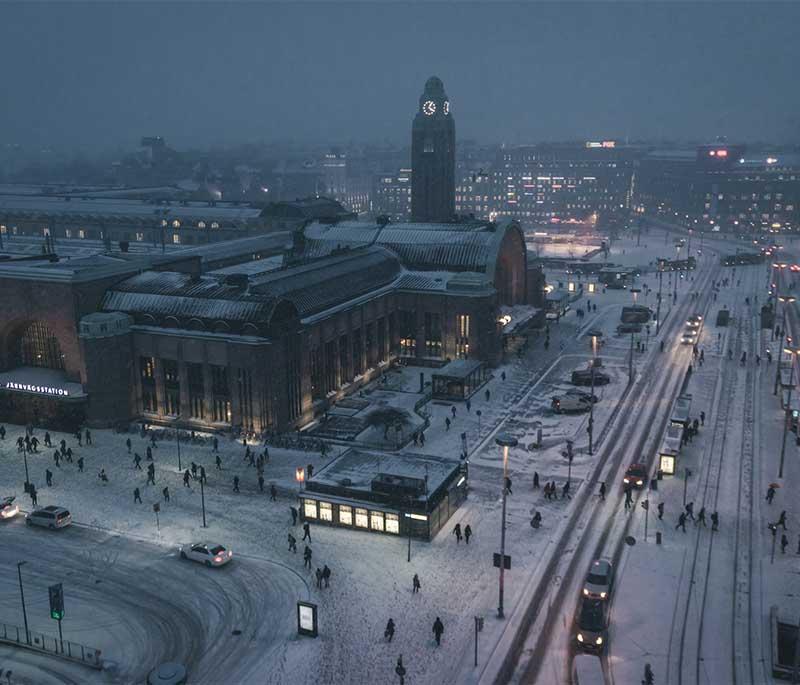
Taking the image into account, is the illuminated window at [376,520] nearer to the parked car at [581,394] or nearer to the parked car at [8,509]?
the parked car at [8,509]

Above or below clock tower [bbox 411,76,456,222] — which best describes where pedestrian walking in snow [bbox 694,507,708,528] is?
below

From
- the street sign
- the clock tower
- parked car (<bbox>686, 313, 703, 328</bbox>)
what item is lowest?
parked car (<bbox>686, 313, 703, 328</bbox>)

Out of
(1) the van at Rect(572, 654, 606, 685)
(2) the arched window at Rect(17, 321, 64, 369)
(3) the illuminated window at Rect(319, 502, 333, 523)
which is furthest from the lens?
(2) the arched window at Rect(17, 321, 64, 369)

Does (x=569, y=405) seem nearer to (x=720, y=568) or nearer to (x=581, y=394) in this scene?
(x=581, y=394)

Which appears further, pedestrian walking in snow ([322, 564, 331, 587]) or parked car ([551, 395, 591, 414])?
parked car ([551, 395, 591, 414])

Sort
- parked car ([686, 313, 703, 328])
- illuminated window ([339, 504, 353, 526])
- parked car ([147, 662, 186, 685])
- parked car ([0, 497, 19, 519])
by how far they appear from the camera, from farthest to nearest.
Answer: parked car ([686, 313, 703, 328]) → parked car ([0, 497, 19, 519]) → illuminated window ([339, 504, 353, 526]) → parked car ([147, 662, 186, 685])

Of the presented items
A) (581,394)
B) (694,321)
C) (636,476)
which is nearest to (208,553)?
(636,476)

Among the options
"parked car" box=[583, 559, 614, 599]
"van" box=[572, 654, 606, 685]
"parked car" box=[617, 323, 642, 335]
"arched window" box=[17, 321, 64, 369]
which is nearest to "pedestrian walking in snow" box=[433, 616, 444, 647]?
"van" box=[572, 654, 606, 685]

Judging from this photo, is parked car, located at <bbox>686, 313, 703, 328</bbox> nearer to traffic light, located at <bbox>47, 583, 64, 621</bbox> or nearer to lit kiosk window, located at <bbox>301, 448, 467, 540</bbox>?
lit kiosk window, located at <bbox>301, 448, 467, 540</bbox>
